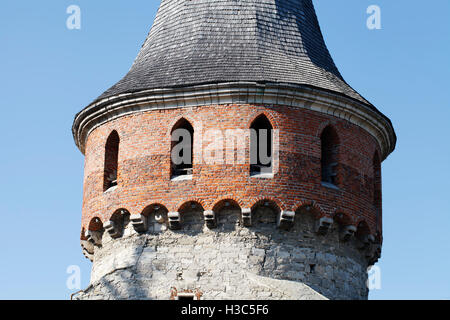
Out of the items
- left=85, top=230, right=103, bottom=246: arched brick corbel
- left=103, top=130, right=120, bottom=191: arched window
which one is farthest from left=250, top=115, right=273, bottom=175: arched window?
left=85, top=230, right=103, bottom=246: arched brick corbel

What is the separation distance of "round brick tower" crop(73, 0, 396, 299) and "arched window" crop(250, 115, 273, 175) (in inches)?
1.0

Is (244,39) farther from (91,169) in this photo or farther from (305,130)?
(91,169)

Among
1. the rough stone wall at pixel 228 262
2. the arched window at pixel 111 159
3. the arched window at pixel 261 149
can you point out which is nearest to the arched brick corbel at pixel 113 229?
the rough stone wall at pixel 228 262

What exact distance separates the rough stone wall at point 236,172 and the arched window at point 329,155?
12cm

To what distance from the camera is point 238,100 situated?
19.5 meters

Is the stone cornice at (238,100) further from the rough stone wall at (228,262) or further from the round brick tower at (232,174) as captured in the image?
the rough stone wall at (228,262)

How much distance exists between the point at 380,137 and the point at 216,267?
5.15 metres

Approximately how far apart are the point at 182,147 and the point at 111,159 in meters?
1.75

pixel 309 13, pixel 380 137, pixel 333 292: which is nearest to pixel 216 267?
pixel 333 292

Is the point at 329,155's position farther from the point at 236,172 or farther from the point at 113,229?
the point at 113,229

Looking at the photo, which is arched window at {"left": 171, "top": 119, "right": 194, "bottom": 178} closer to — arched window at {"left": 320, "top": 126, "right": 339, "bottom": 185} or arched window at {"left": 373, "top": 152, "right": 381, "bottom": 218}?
arched window at {"left": 320, "top": 126, "right": 339, "bottom": 185}

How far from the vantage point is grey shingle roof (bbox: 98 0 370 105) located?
2003 cm

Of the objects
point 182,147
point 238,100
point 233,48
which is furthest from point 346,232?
point 233,48

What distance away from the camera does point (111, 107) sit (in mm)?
20297
